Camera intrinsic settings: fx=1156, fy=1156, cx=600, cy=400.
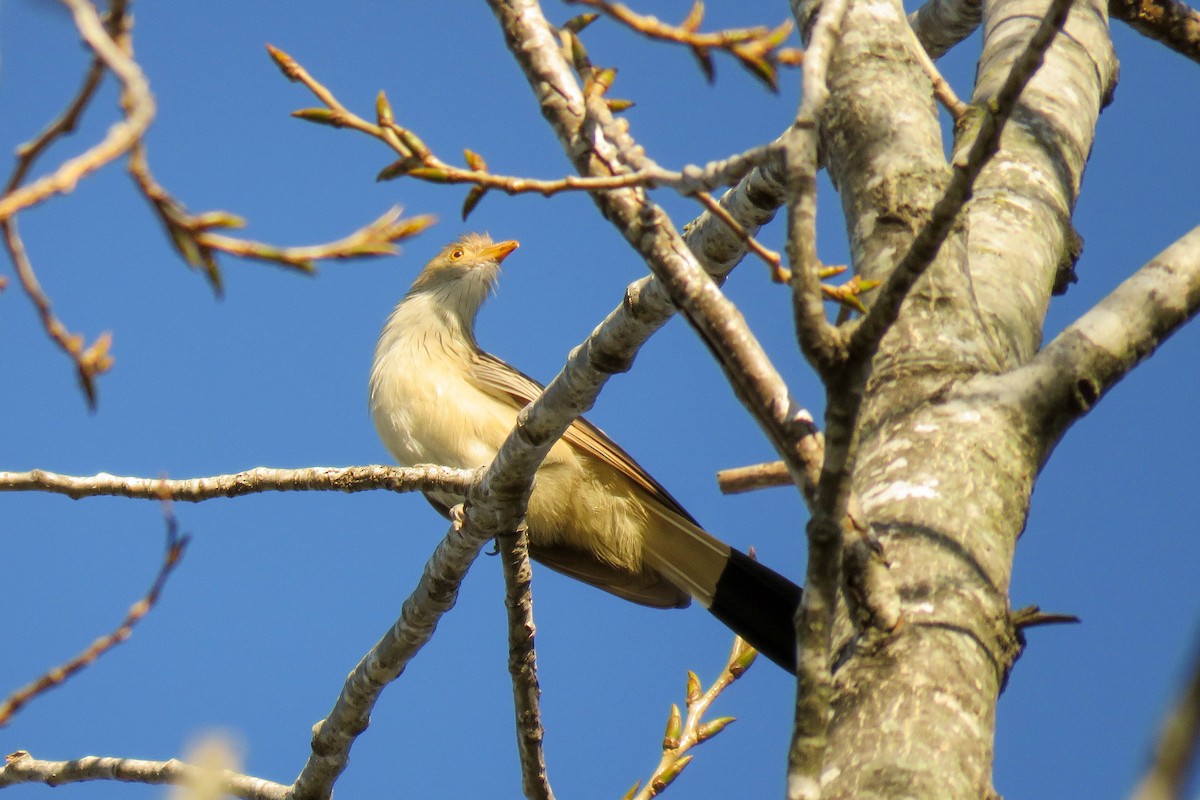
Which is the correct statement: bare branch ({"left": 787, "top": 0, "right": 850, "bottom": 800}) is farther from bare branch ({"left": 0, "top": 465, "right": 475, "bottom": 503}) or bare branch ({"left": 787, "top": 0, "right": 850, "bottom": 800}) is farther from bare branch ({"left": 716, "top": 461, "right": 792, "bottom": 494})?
bare branch ({"left": 0, "top": 465, "right": 475, "bottom": 503})

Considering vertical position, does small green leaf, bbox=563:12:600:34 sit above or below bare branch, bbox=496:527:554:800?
above

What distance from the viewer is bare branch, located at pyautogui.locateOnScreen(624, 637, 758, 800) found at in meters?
3.71

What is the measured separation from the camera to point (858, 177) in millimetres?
2812

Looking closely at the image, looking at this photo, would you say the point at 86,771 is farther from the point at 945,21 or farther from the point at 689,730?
the point at 945,21

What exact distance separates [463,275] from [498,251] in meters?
0.40

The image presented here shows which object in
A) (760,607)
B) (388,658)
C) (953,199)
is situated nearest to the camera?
(953,199)

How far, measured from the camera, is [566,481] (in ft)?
19.3

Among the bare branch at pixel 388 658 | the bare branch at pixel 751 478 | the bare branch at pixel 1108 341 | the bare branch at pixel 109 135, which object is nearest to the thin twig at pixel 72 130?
the bare branch at pixel 109 135

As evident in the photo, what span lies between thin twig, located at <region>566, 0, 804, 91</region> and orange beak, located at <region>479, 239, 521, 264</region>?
565 centimetres

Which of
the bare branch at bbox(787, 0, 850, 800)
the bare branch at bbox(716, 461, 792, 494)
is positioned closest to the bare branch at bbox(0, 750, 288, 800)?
the bare branch at bbox(716, 461, 792, 494)

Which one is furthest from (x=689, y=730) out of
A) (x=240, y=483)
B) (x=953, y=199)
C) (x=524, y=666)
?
(x=953, y=199)

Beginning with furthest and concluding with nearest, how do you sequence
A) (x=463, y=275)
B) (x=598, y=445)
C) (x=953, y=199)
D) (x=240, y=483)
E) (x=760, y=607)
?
(x=463, y=275) < (x=598, y=445) < (x=760, y=607) < (x=240, y=483) < (x=953, y=199)

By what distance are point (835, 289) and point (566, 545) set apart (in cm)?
413

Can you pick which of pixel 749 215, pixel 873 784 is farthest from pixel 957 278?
pixel 749 215
